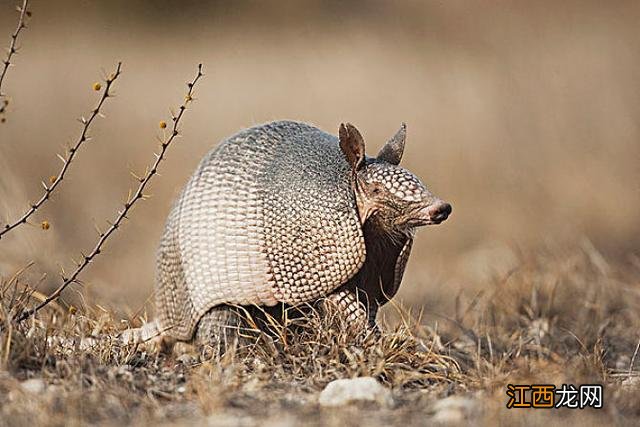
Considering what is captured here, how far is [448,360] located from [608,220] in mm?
7403

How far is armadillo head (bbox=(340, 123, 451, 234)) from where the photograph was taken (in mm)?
5078

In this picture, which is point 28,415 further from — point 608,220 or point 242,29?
point 242,29

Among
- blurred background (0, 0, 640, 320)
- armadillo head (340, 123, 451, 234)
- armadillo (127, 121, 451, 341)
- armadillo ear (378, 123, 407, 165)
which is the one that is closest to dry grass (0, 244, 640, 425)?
armadillo (127, 121, 451, 341)

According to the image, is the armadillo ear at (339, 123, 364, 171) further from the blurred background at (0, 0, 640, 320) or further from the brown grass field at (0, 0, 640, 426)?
the blurred background at (0, 0, 640, 320)

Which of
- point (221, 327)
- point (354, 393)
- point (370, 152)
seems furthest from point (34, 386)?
point (370, 152)

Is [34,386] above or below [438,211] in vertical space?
below

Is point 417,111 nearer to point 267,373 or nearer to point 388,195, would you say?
point 388,195

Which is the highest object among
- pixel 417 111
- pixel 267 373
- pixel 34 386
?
pixel 417 111

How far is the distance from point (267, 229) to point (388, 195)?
2.22 ft

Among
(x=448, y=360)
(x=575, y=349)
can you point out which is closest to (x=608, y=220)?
(x=575, y=349)

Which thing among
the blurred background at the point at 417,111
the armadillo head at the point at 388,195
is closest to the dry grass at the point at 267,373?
the armadillo head at the point at 388,195

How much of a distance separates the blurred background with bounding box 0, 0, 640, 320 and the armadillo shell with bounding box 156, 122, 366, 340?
4139mm

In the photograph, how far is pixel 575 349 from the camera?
20.9 ft

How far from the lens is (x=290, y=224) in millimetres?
5066
